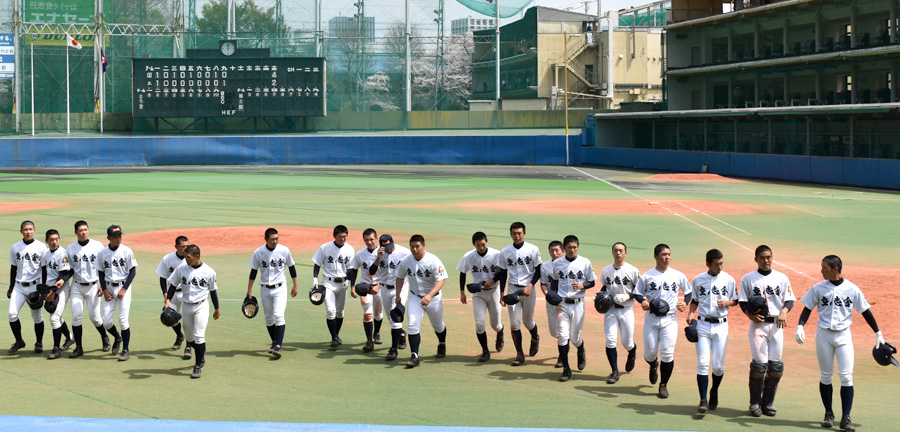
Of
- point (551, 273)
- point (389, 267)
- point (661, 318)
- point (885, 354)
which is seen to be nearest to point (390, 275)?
point (389, 267)

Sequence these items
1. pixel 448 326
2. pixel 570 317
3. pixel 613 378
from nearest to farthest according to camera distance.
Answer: pixel 613 378, pixel 570 317, pixel 448 326

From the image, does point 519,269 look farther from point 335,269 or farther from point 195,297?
point 195,297

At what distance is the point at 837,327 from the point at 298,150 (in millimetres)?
59681

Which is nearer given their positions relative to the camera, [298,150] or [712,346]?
[712,346]

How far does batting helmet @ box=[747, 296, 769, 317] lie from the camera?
401 inches

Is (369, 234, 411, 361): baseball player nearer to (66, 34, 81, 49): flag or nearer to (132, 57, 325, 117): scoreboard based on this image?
(132, 57, 325, 117): scoreboard

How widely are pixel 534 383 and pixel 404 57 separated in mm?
66388

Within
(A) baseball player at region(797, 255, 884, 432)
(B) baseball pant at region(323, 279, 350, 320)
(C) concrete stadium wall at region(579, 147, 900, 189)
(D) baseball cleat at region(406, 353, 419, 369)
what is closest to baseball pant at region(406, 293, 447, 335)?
(D) baseball cleat at region(406, 353, 419, 369)

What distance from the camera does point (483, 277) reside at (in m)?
12.8

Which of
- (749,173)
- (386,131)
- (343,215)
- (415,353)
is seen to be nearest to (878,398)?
(415,353)

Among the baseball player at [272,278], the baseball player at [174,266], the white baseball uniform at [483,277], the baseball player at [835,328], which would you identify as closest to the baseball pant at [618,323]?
the white baseball uniform at [483,277]

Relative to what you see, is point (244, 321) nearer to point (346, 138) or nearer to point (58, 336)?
point (58, 336)

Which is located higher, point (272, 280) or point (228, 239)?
point (272, 280)

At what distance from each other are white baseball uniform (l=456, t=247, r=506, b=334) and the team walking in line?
0.05 feet
